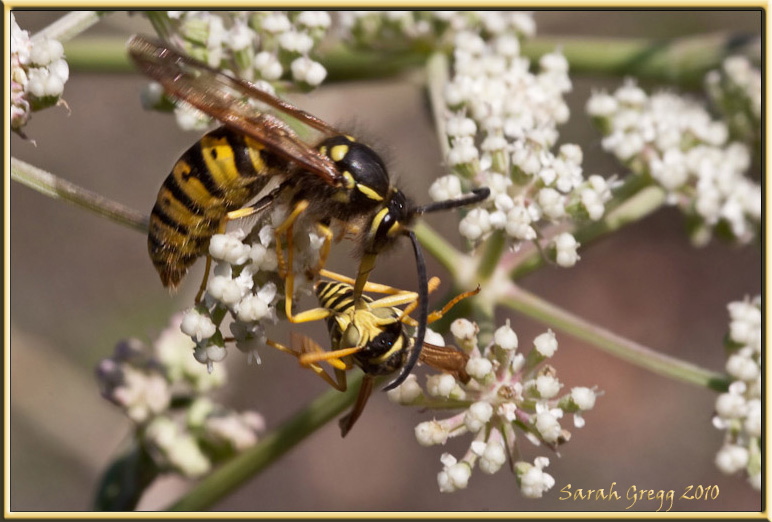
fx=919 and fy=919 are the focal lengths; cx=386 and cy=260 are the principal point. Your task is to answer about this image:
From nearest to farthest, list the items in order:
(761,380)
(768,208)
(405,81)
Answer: (761,380)
(768,208)
(405,81)

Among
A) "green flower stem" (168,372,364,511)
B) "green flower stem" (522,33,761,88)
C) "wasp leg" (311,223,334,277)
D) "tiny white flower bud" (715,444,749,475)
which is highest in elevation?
"wasp leg" (311,223,334,277)

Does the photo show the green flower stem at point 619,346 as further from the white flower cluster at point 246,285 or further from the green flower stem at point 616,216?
the white flower cluster at point 246,285

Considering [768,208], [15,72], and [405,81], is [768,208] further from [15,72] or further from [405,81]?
[15,72]

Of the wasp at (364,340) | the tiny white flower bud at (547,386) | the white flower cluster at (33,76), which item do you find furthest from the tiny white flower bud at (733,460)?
the white flower cluster at (33,76)

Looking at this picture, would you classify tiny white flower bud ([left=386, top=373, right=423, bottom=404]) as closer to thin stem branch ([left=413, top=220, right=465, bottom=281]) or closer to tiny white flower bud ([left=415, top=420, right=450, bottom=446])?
tiny white flower bud ([left=415, top=420, right=450, bottom=446])

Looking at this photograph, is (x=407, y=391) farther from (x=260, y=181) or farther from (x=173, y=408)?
(x=173, y=408)

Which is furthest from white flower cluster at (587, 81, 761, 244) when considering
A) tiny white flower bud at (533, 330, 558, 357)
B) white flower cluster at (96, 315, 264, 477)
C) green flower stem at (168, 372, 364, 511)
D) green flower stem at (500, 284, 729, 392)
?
white flower cluster at (96, 315, 264, 477)

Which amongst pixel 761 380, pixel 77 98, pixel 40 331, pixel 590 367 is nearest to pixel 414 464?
pixel 590 367
